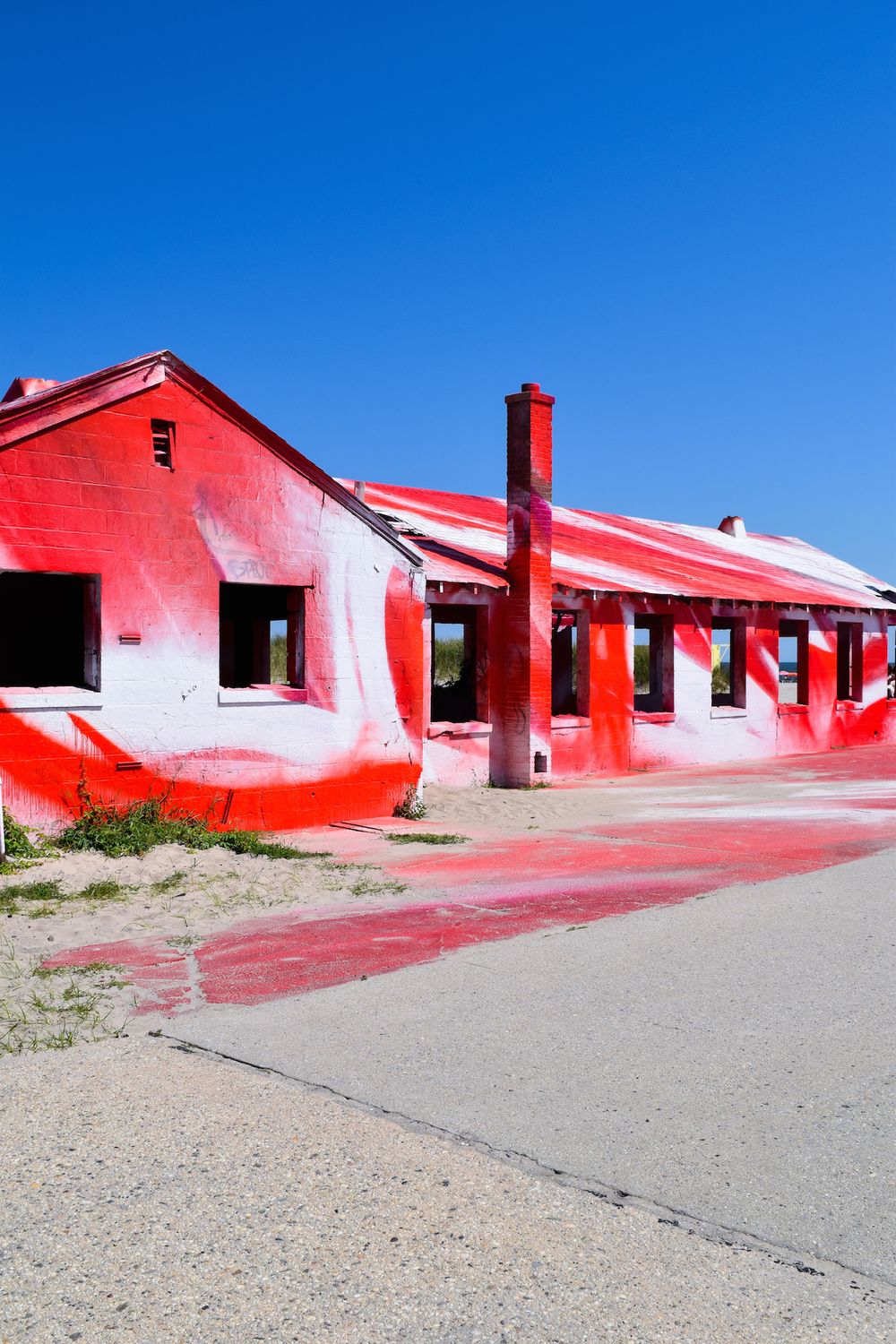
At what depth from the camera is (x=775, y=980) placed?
6.36 metres

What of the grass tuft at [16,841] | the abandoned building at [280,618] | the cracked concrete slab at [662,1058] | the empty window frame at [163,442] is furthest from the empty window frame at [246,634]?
Result: the cracked concrete slab at [662,1058]

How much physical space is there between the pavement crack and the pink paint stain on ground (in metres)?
1.85

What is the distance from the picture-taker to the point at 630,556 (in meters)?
22.3

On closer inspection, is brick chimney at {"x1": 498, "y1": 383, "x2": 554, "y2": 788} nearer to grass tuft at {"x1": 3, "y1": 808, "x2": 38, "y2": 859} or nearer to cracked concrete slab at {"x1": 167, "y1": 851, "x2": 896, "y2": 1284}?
grass tuft at {"x1": 3, "y1": 808, "x2": 38, "y2": 859}

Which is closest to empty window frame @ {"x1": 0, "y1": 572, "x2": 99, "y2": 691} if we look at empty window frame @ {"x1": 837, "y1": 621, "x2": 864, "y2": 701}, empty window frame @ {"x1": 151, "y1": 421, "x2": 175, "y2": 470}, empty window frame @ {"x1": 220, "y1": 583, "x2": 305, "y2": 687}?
empty window frame @ {"x1": 220, "y1": 583, "x2": 305, "y2": 687}

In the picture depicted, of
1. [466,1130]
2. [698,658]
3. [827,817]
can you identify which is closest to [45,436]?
[466,1130]

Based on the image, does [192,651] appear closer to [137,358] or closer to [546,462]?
[137,358]

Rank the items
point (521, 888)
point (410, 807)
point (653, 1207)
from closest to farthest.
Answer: point (653, 1207) < point (521, 888) < point (410, 807)

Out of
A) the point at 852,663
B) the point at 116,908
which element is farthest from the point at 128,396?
the point at 852,663

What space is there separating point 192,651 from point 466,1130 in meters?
8.05

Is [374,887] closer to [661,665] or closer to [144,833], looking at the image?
[144,833]

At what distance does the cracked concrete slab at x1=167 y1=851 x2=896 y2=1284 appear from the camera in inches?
153

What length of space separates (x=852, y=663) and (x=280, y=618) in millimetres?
13145

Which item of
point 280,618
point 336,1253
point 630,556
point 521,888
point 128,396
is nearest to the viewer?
point 336,1253
